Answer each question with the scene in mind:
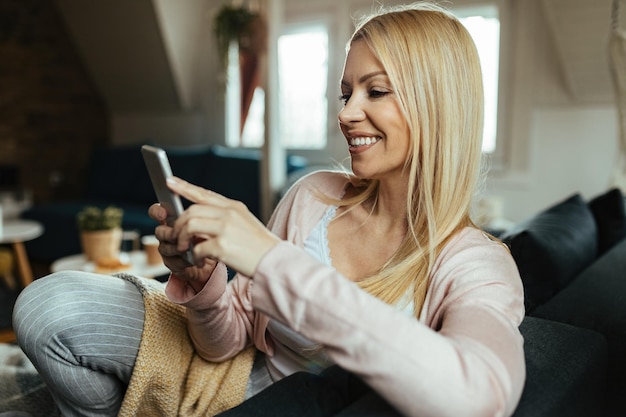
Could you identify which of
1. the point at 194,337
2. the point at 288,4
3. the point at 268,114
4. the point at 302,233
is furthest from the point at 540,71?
the point at 194,337

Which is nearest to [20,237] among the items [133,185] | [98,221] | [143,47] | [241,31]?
[98,221]

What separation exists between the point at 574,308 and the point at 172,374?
790mm

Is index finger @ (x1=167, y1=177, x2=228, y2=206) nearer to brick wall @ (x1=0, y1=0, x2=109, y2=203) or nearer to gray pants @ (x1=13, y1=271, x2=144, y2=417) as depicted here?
gray pants @ (x1=13, y1=271, x2=144, y2=417)

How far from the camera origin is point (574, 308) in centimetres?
118

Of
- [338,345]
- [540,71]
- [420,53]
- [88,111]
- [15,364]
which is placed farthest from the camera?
[88,111]

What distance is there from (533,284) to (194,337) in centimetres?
70

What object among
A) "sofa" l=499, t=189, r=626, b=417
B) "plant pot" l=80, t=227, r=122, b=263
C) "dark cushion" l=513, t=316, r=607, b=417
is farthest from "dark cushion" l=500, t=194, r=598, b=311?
"plant pot" l=80, t=227, r=122, b=263

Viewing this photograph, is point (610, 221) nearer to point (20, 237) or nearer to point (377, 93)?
point (377, 93)

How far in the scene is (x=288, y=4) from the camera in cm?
436

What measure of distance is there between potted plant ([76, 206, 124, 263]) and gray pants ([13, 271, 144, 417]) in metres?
1.73

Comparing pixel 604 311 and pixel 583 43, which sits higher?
pixel 583 43

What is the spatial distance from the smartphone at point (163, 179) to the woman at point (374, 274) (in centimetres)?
2

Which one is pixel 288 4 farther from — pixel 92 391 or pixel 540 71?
pixel 92 391

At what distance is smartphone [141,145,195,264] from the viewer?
30.3 inches
